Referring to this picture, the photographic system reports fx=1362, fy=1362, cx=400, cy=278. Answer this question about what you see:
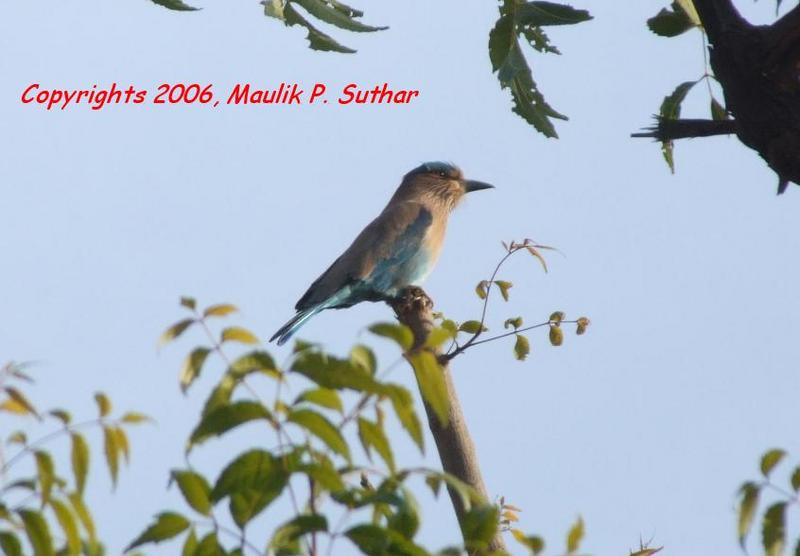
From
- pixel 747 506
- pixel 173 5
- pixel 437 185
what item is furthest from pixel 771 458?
pixel 437 185

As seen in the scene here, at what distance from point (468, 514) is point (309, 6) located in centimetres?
212

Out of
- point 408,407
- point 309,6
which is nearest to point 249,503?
point 408,407

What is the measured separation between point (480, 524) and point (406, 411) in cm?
24

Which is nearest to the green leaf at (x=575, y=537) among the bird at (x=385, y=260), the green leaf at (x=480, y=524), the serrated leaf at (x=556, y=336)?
the green leaf at (x=480, y=524)

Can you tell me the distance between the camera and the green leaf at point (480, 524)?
2105 mm

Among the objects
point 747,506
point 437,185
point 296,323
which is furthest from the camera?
point 437,185

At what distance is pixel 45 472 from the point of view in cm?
202

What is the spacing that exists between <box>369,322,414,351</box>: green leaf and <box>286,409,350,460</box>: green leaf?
157mm

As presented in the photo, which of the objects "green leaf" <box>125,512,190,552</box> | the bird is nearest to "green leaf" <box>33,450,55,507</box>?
"green leaf" <box>125,512,190,552</box>

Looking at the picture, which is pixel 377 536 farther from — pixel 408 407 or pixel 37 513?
pixel 37 513

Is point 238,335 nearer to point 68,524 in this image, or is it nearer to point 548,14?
point 68,524

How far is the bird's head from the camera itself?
372 inches

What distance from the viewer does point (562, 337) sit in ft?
15.9

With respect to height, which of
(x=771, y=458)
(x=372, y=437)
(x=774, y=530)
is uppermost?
(x=372, y=437)
